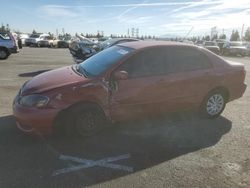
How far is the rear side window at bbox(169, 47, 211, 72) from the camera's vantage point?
5.70 metres

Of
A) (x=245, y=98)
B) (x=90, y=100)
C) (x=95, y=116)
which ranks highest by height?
(x=90, y=100)

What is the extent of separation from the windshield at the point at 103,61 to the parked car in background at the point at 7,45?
1315 centimetres

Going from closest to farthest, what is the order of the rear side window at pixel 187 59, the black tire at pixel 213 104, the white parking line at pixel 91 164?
1. the white parking line at pixel 91 164
2. the rear side window at pixel 187 59
3. the black tire at pixel 213 104

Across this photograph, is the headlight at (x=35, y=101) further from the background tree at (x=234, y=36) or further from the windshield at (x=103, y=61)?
the background tree at (x=234, y=36)

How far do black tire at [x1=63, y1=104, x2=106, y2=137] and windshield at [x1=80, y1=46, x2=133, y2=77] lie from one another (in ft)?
2.13

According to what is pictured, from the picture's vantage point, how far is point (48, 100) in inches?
Result: 182

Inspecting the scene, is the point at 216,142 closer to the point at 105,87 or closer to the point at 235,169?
the point at 235,169

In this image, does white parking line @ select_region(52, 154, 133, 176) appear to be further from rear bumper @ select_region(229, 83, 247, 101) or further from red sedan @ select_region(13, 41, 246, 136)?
rear bumper @ select_region(229, 83, 247, 101)

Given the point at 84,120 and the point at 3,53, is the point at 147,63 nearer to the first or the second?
the point at 84,120

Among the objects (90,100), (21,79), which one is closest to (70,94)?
(90,100)

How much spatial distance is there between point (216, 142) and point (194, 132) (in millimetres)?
538

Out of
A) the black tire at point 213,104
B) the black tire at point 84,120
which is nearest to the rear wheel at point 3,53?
the black tire at point 84,120

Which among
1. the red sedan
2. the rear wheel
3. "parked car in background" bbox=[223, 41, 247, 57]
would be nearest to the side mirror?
the red sedan

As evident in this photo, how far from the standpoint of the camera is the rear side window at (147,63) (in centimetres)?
521
